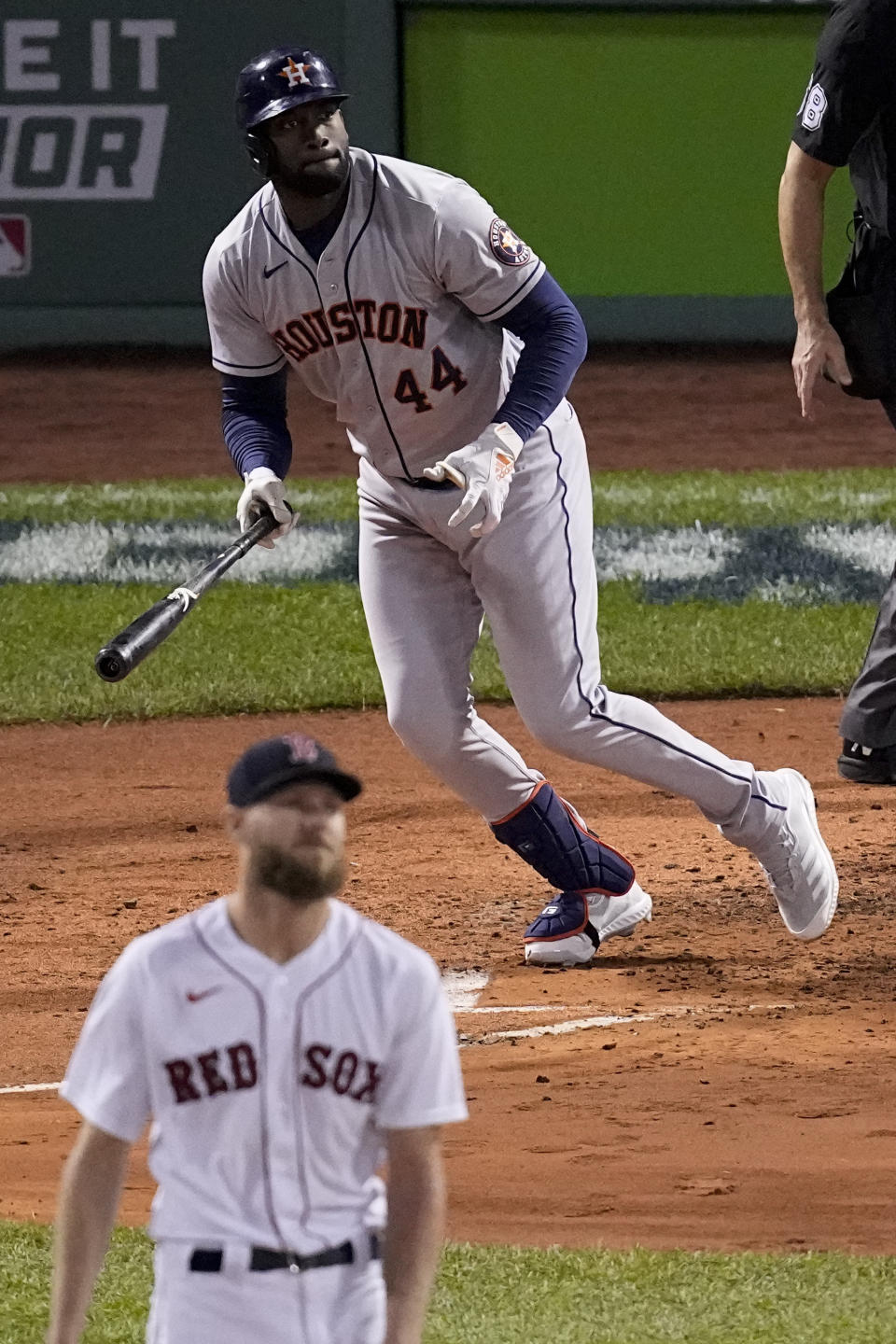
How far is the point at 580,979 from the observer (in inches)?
206

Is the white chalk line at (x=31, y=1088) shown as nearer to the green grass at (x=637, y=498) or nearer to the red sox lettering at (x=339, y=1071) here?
the red sox lettering at (x=339, y=1071)

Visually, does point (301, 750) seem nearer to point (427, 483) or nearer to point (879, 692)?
A: point (427, 483)

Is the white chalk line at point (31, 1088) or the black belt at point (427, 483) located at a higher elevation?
the black belt at point (427, 483)

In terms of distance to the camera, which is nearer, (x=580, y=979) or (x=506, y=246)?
(x=506, y=246)

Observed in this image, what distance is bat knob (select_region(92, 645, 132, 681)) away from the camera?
3855 mm

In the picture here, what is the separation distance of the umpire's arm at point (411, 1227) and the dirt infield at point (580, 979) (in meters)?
1.45

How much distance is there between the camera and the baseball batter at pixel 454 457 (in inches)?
187

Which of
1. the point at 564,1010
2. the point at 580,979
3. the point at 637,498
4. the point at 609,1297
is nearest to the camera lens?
the point at 609,1297

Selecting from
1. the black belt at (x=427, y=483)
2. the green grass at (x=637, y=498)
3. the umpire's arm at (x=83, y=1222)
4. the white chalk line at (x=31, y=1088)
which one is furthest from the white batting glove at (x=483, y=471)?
the green grass at (x=637, y=498)

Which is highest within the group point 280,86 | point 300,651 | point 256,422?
point 280,86

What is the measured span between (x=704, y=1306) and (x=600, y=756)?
1826mm

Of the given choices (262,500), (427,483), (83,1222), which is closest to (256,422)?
(262,500)

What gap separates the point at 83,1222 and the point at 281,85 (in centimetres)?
296

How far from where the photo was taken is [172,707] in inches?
340
